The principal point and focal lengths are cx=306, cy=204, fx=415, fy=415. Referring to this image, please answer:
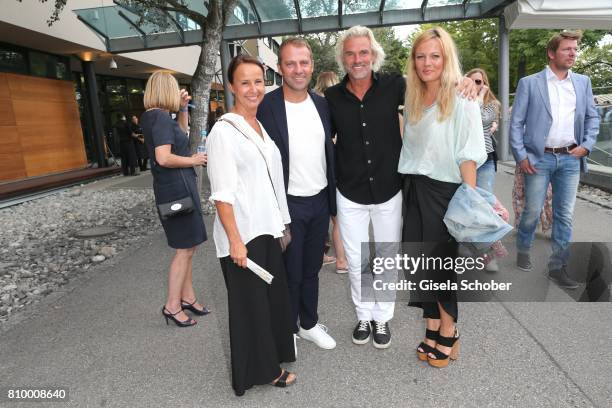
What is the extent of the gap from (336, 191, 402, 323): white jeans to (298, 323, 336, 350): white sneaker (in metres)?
0.29

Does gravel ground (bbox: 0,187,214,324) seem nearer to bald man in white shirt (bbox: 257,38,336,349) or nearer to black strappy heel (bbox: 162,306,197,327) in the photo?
black strappy heel (bbox: 162,306,197,327)

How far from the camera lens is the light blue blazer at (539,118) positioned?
377 cm

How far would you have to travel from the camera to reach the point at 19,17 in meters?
9.16

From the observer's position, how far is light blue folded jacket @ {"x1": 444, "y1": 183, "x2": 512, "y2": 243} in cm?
231

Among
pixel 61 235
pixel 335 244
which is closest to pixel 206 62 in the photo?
pixel 61 235

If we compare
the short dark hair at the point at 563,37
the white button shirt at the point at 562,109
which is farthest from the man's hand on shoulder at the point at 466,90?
the white button shirt at the point at 562,109

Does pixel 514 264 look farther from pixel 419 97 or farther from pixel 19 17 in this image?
pixel 19 17

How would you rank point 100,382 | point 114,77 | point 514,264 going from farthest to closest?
point 114,77 < point 514,264 < point 100,382

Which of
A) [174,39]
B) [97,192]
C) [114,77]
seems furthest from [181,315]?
[114,77]

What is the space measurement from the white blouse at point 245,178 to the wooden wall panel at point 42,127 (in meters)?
11.2

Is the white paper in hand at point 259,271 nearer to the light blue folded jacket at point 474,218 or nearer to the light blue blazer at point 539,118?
the light blue folded jacket at point 474,218

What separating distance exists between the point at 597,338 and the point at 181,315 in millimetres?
3098

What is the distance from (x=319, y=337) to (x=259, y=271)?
963 mm

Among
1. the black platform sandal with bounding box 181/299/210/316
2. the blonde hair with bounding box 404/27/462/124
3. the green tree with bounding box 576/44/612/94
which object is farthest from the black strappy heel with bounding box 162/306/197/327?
the green tree with bounding box 576/44/612/94
